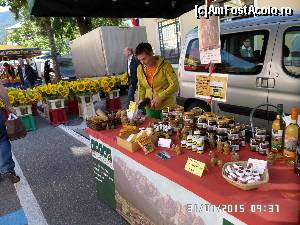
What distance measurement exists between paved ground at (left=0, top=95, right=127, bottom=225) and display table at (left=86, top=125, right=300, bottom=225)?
0.88ft

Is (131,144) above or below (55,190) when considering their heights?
above

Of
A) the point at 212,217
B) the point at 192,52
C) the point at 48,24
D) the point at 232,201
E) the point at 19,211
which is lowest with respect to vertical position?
the point at 19,211

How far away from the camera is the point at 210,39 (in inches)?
104

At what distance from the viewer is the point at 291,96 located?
390 centimetres

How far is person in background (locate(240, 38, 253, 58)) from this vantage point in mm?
4441

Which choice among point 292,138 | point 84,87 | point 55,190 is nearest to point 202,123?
point 292,138

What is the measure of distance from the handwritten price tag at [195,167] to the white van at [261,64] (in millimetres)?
2388

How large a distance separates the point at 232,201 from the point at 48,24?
1367 cm

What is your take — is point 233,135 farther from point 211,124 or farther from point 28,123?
point 28,123

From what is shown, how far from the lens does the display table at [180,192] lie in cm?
157

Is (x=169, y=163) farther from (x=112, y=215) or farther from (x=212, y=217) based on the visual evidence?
(x=112, y=215)

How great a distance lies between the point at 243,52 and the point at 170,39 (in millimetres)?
10789

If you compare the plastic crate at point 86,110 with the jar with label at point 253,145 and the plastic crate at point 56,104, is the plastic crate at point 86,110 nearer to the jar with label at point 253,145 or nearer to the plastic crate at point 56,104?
the plastic crate at point 56,104

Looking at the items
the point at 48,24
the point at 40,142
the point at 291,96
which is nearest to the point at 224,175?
the point at 291,96
